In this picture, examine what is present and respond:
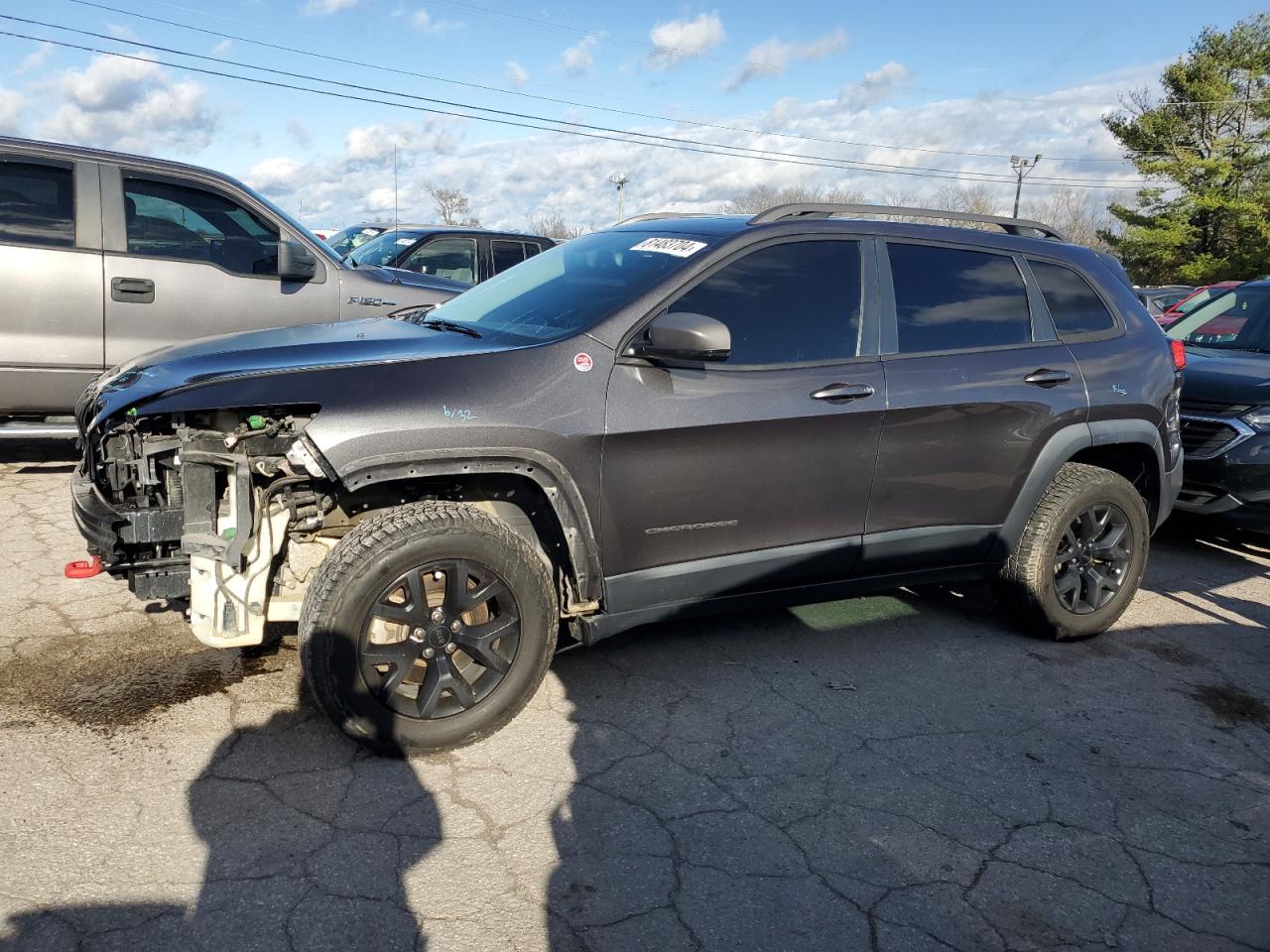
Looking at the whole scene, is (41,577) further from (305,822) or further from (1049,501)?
(1049,501)

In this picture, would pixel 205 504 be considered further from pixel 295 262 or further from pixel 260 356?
pixel 295 262

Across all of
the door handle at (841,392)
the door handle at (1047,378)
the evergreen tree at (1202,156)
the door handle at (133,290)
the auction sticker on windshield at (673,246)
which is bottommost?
the door handle at (841,392)

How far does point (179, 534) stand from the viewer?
3188 millimetres

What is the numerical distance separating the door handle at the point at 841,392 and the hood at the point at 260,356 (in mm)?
1246

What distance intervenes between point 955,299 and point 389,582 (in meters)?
2.70

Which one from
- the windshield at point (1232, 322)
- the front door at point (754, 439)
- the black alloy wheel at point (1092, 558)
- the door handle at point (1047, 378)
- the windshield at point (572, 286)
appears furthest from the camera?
the windshield at point (1232, 322)

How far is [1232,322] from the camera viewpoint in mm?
7172

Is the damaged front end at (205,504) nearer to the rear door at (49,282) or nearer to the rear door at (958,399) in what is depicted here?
the rear door at (958,399)

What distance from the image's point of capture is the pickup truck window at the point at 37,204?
5738 millimetres

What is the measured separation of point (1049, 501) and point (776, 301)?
1.71 metres

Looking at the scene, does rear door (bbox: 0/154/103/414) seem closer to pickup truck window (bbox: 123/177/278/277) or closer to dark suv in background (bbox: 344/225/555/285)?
pickup truck window (bbox: 123/177/278/277)

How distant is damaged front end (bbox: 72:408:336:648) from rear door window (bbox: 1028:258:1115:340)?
3.34 m

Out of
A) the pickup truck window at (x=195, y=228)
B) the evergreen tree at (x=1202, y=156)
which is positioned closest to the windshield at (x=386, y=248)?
the pickup truck window at (x=195, y=228)

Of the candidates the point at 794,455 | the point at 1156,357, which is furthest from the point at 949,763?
the point at 1156,357
